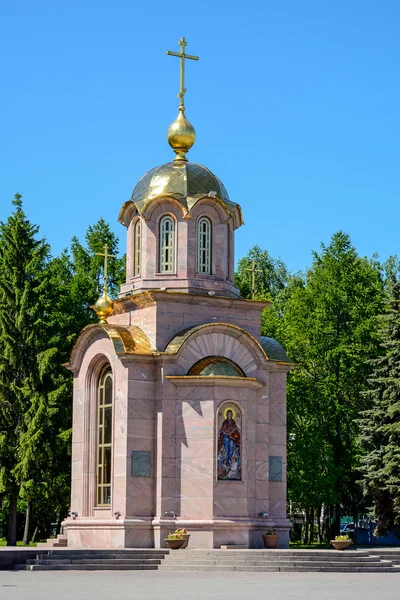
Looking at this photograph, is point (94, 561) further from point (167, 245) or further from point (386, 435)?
point (386, 435)

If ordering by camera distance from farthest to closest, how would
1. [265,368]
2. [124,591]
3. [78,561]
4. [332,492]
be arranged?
1. [332,492]
2. [265,368]
3. [78,561]
4. [124,591]

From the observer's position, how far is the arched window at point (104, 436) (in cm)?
2772

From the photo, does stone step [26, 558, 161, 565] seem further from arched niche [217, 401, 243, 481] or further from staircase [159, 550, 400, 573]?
arched niche [217, 401, 243, 481]

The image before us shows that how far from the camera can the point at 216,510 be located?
26312 mm

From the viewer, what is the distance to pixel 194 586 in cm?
1877

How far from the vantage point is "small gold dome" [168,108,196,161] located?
101 ft

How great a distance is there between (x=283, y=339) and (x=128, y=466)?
56.5 feet

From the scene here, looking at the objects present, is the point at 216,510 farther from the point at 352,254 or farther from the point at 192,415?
the point at 352,254

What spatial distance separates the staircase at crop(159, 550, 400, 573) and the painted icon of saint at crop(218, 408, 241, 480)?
273 centimetres

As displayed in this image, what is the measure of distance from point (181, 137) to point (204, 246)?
3.42 m

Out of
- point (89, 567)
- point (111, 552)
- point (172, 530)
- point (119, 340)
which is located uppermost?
point (119, 340)

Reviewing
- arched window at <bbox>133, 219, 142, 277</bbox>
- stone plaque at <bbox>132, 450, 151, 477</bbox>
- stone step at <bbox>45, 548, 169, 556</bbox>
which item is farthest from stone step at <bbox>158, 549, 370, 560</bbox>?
arched window at <bbox>133, 219, 142, 277</bbox>

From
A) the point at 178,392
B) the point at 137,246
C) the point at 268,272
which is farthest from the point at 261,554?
the point at 268,272

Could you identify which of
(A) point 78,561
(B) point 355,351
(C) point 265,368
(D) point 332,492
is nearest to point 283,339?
(B) point 355,351
